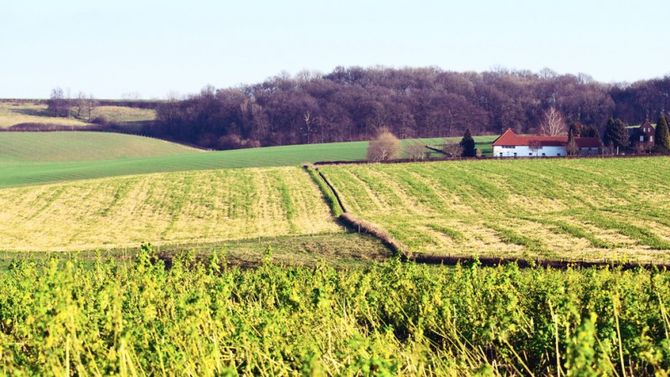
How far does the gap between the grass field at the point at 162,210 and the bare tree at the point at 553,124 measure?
7191 centimetres

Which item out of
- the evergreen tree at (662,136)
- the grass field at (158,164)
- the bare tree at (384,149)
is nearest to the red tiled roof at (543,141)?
the evergreen tree at (662,136)

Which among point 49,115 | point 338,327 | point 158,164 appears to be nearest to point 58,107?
point 49,115

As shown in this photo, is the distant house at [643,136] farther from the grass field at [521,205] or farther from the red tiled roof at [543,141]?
the grass field at [521,205]

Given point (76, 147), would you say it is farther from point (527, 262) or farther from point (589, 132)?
point (527, 262)

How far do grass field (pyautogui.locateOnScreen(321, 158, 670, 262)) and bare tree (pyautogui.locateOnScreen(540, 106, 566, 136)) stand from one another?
199ft

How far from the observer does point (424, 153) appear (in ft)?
323

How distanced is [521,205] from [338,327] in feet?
139

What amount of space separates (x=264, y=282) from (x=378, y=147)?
75.1m

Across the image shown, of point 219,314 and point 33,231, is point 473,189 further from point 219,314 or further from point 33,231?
point 219,314

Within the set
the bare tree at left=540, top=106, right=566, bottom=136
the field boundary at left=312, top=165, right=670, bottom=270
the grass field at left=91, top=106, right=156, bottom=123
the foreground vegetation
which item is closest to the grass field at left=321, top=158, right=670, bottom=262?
the field boundary at left=312, top=165, right=670, bottom=270

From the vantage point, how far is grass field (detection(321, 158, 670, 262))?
35312 mm

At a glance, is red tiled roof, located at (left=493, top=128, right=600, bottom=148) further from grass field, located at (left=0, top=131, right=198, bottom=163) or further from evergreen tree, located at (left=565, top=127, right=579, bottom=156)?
grass field, located at (left=0, top=131, right=198, bottom=163)

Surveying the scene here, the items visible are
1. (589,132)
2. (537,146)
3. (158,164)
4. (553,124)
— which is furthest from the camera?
(553,124)

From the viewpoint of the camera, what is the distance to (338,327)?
11.9 meters
